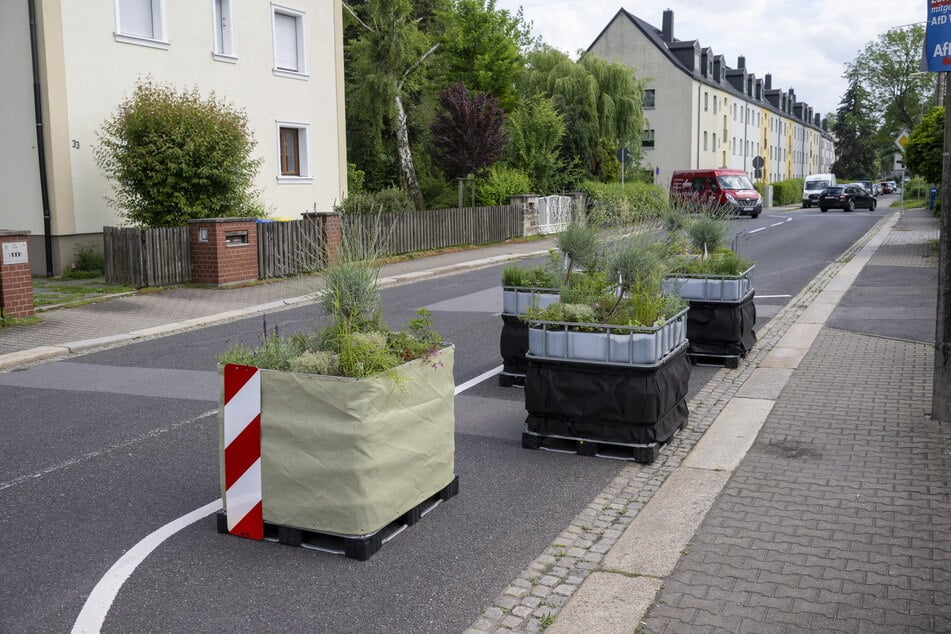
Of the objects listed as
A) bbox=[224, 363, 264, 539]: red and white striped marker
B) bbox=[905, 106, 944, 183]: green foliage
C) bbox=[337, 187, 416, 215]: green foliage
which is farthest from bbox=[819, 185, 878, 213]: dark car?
bbox=[224, 363, 264, 539]: red and white striped marker

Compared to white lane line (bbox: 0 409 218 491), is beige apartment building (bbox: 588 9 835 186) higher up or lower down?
Answer: higher up

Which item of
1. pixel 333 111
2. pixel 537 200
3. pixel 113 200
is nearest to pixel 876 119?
pixel 537 200

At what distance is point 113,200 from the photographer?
18.5m

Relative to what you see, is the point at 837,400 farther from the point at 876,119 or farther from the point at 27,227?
the point at 876,119

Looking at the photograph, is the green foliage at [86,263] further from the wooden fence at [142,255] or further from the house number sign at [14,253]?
the house number sign at [14,253]

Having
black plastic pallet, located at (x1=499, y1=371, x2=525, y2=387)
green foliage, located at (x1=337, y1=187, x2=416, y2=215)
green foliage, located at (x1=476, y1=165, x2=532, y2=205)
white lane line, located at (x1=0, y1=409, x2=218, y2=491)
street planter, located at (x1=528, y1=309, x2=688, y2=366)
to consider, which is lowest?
white lane line, located at (x1=0, y1=409, x2=218, y2=491)

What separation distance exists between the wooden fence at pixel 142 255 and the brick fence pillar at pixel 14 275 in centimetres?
315

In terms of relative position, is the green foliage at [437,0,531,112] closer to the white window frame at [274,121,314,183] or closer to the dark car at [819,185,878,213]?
the white window frame at [274,121,314,183]

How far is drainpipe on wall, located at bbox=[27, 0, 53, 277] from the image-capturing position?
1728 cm

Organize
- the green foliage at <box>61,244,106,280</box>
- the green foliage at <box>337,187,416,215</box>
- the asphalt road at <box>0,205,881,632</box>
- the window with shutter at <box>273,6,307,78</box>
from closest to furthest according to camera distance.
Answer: the asphalt road at <box>0,205,881,632</box>, the green foliage at <box>61,244,106,280</box>, the window with shutter at <box>273,6,307,78</box>, the green foliage at <box>337,187,416,215</box>

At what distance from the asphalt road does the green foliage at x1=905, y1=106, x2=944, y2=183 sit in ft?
44.8

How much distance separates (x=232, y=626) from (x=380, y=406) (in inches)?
50.0

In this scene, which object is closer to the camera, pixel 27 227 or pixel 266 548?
pixel 266 548

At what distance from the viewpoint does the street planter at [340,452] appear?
454 cm
